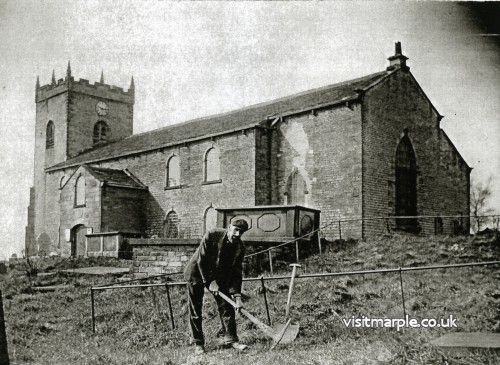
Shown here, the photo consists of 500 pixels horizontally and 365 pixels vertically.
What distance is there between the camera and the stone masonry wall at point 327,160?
2203cm

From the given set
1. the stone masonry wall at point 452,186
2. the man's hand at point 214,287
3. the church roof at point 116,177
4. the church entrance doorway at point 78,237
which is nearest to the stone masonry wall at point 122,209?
the church roof at point 116,177

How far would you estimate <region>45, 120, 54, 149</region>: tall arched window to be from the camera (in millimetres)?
42438

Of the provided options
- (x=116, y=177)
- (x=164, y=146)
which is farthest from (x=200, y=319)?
(x=116, y=177)

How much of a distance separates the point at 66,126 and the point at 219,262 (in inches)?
1412

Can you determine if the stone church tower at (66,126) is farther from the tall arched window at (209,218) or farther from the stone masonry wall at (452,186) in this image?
the stone masonry wall at (452,186)

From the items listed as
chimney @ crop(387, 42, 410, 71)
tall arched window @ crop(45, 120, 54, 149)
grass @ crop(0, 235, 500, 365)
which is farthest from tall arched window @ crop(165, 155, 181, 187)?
tall arched window @ crop(45, 120, 54, 149)

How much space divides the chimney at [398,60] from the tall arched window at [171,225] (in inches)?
525

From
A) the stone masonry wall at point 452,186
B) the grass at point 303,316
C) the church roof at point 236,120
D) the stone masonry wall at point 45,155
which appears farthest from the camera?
the stone masonry wall at point 45,155

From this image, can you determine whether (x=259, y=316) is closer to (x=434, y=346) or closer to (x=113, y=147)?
(x=434, y=346)

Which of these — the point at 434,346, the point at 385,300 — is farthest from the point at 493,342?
the point at 385,300

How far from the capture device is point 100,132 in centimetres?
4269

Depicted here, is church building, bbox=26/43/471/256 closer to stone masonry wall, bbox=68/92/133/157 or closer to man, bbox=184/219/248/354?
stone masonry wall, bbox=68/92/133/157

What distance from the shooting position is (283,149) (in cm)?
2488

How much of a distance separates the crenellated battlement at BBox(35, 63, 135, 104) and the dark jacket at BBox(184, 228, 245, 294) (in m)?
35.9
